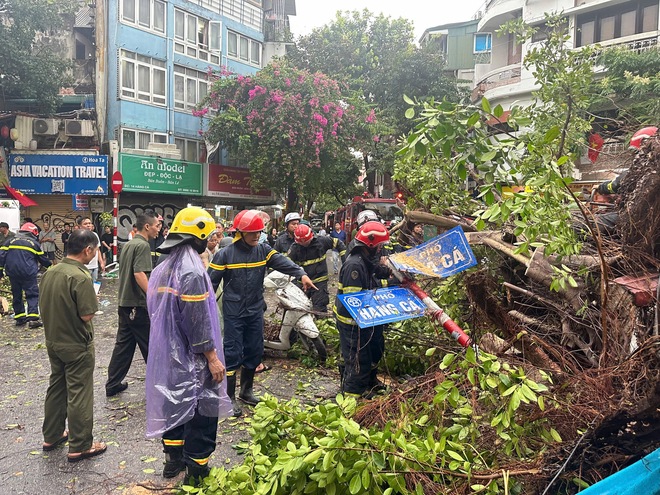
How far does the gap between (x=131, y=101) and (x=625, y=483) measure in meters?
19.7

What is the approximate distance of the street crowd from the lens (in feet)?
11.0

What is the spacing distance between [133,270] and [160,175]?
49.4ft

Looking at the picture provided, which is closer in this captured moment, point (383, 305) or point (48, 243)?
point (383, 305)

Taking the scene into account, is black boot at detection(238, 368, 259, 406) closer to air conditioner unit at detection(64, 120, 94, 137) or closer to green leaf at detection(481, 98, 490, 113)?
green leaf at detection(481, 98, 490, 113)

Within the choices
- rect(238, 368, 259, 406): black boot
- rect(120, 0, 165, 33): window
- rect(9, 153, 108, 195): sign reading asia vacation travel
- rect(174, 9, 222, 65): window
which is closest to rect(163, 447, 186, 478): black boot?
rect(238, 368, 259, 406): black boot

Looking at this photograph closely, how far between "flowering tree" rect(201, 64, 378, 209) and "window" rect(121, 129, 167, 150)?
1.98m

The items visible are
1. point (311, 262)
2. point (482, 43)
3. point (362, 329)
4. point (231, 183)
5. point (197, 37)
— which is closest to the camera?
point (362, 329)

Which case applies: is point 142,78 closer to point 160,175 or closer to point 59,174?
point 160,175

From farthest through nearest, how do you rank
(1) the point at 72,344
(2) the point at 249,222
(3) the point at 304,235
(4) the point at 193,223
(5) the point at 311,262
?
(5) the point at 311,262 < (3) the point at 304,235 < (2) the point at 249,222 < (1) the point at 72,344 < (4) the point at 193,223

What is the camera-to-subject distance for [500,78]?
21.4 m

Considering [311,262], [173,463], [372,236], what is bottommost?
[173,463]

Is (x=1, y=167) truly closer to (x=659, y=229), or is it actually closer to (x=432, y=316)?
(x=432, y=316)

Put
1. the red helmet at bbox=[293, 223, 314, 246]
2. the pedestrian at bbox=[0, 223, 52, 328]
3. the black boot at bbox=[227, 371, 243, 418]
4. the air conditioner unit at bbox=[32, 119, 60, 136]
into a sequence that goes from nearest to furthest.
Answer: the black boot at bbox=[227, 371, 243, 418] < the red helmet at bbox=[293, 223, 314, 246] < the pedestrian at bbox=[0, 223, 52, 328] < the air conditioner unit at bbox=[32, 119, 60, 136]

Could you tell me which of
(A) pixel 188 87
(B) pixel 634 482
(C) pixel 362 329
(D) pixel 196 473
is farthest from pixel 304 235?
(A) pixel 188 87
